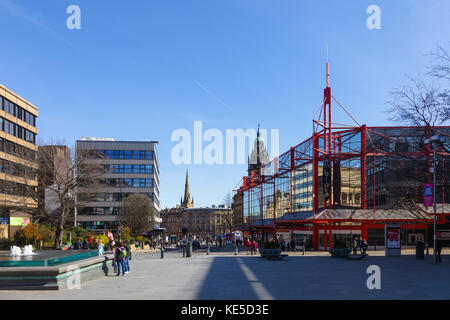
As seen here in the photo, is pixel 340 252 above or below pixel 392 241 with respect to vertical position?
below

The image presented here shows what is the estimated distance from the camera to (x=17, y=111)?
201 feet

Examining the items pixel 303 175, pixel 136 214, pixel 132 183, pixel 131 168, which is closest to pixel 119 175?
pixel 131 168

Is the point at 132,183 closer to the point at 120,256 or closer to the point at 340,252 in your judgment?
the point at 340,252

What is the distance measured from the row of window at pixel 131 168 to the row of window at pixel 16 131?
22.6 metres

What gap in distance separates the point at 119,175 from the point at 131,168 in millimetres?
2777

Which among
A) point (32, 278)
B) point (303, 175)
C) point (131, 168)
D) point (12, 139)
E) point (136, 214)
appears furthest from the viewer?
point (131, 168)

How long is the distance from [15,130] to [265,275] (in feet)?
168

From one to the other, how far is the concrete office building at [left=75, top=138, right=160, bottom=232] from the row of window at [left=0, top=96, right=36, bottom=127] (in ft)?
64.9

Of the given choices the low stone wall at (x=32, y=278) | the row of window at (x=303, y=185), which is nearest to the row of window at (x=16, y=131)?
the row of window at (x=303, y=185)

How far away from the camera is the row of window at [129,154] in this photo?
8850cm

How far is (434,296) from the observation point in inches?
558

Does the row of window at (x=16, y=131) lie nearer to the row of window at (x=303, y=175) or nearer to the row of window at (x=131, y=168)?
the row of window at (x=131, y=168)
